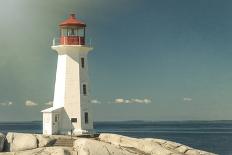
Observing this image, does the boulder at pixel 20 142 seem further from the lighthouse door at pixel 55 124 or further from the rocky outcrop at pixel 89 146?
the lighthouse door at pixel 55 124

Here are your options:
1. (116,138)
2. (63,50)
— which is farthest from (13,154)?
(63,50)

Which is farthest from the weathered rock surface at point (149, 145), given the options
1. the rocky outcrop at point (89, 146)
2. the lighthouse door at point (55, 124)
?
the lighthouse door at point (55, 124)

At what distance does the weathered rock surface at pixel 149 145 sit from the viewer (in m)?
37.5

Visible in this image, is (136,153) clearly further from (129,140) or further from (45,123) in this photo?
(45,123)

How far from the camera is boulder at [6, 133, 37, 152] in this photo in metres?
35.4

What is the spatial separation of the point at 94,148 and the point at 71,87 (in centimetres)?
935

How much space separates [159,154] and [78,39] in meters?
12.1

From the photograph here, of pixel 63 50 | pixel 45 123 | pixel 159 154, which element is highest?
pixel 63 50

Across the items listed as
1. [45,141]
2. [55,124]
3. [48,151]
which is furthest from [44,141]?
[55,124]

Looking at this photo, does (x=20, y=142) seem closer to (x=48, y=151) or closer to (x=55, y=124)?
(x=48, y=151)

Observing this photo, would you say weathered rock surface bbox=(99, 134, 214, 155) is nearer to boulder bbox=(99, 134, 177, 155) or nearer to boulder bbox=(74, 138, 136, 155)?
boulder bbox=(99, 134, 177, 155)

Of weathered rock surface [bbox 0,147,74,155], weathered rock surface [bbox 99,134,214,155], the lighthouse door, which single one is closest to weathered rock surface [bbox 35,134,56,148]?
weathered rock surface [bbox 0,147,74,155]

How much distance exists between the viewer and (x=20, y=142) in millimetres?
35688

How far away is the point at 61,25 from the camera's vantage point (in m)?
43.9
